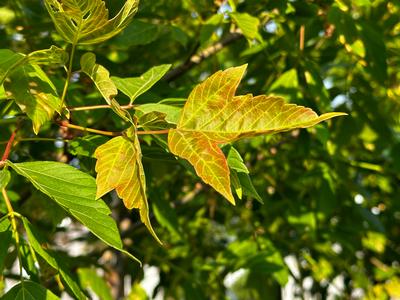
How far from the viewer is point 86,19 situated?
692 mm

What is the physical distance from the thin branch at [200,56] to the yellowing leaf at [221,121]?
2.27 feet

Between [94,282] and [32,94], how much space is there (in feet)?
2.93

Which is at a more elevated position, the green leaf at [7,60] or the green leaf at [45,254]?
the green leaf at [7,60]

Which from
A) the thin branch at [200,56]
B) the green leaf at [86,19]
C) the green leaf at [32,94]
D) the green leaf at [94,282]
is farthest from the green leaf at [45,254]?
the green leaf at [94,282]

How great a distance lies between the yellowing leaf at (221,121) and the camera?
24.7 inches

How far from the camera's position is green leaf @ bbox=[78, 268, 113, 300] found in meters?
1.54

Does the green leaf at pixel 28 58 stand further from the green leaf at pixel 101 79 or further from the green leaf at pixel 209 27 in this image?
the green leaf at pixel 209 27

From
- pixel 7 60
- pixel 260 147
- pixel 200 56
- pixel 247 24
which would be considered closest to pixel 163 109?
pixel 7 60

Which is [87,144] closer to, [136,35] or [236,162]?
[236,162]

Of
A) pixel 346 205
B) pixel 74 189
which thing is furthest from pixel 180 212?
pixel 74 189

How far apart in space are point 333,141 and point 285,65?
0.30m

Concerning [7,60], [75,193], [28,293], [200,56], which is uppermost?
[7,60]

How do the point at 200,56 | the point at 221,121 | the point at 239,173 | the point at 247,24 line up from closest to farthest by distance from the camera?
1. the point at 221,121
2. the point at 239,173
3. the point at 247,24
4. the point at 200,56

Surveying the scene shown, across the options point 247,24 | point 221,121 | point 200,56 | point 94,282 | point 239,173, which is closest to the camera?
point 221,121
